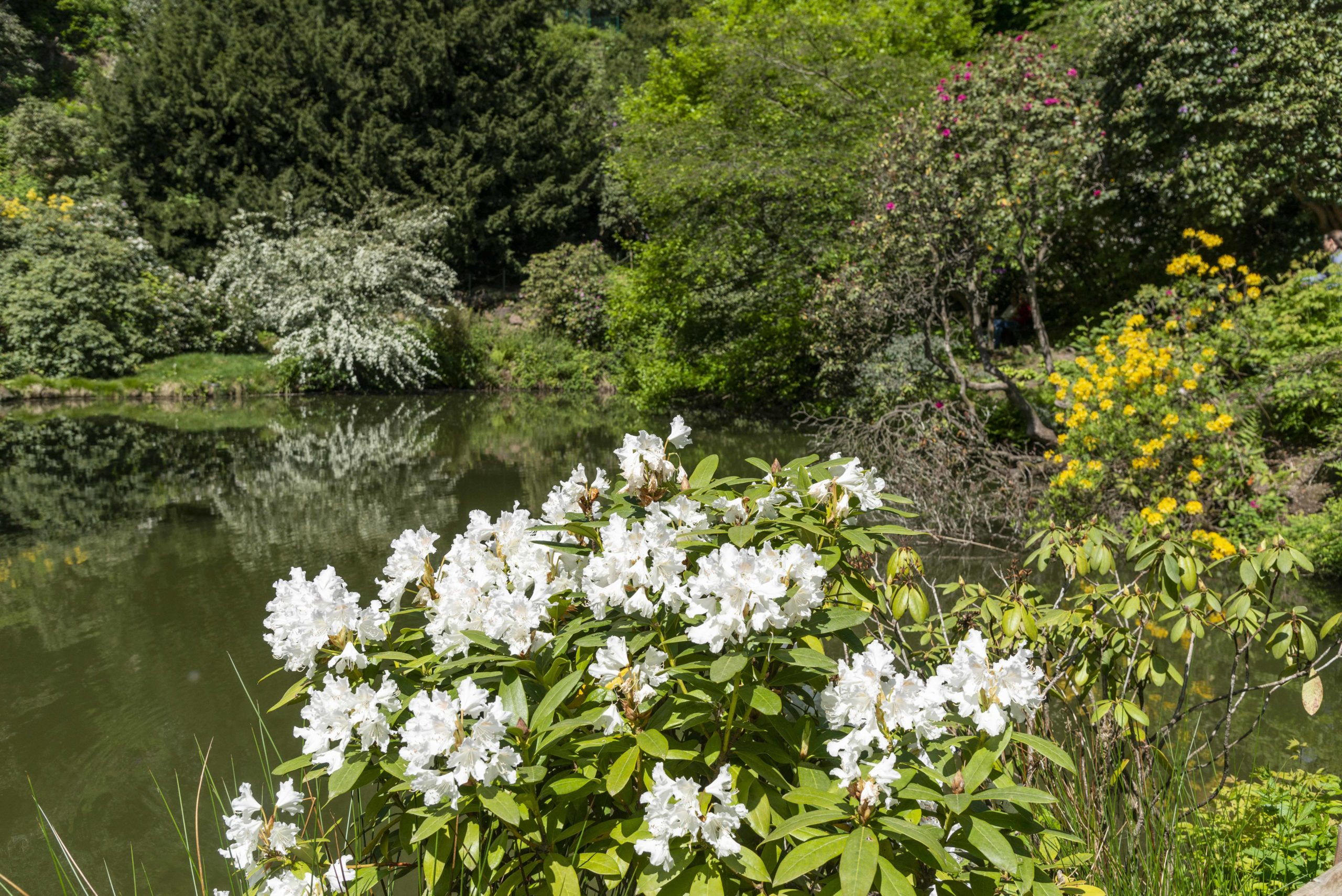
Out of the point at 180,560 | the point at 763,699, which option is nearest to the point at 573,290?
the point at 180,560

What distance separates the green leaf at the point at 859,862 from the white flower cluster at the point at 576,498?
85 centimetres

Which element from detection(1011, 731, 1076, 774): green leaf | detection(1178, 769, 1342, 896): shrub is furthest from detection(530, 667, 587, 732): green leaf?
detection(1178, 769, 1342, 896): shrub

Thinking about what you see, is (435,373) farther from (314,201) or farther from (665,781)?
(665,781)

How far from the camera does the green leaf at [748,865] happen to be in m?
1.21

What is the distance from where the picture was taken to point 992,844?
1170 millimetres

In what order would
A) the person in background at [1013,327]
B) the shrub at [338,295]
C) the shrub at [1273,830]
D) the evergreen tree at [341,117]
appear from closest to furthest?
the shrub at [1273,830] → the person in background at [1013,327] → the shrub at [338,295] → the evergreen tree at [341,117]

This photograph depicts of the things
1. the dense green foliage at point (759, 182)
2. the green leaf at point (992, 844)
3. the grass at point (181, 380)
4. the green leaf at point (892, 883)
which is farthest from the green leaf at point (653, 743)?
the grass at point (181, 380)

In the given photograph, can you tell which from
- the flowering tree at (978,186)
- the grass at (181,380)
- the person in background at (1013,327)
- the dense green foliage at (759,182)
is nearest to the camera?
the flowering tree at (978,186)

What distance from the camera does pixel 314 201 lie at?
19.6 meters

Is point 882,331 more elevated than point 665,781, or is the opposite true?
point 665,781

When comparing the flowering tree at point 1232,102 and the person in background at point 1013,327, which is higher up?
the flowering tree at point 1232,102

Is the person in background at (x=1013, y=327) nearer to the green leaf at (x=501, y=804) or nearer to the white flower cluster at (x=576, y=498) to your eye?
the white flower cluster at (x=576, y=498)

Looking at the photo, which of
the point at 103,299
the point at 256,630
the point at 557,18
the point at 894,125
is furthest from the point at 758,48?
the point at 557,18

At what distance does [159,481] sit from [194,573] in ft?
12.7
